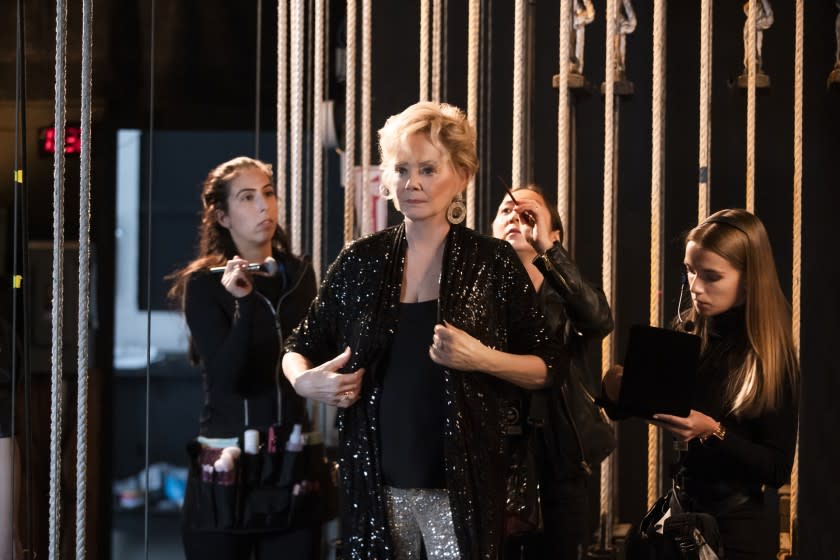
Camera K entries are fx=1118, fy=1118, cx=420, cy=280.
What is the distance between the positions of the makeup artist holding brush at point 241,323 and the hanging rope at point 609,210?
29.0 inches

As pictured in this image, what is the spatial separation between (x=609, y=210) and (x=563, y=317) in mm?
400

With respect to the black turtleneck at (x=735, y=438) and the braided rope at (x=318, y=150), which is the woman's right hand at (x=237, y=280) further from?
the black turtleneck at (x=735, y=438)

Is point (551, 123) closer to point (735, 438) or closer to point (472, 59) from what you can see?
point (472, 59)

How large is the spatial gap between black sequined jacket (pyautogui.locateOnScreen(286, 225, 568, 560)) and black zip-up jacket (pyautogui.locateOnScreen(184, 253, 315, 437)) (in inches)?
21.8

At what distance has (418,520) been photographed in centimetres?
197

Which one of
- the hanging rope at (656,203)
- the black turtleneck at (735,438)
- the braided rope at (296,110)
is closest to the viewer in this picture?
the black turtleneck at (735,438)

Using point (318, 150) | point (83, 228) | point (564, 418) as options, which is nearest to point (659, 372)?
point (564, 418)

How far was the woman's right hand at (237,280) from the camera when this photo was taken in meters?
2.59

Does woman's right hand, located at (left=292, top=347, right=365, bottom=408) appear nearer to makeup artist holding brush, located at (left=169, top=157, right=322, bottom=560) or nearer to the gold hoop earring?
the gold hoop earring

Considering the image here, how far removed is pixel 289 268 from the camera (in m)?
2.75

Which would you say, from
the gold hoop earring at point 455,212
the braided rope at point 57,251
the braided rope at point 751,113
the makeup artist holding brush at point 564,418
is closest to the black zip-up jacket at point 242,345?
the braided rope at point 57,251

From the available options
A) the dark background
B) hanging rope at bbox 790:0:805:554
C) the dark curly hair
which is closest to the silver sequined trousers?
the dark curly hair

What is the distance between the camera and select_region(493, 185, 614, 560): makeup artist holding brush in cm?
242

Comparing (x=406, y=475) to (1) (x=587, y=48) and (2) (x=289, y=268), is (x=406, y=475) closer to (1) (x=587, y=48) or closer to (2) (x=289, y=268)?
(2) (x=289, y=268)
